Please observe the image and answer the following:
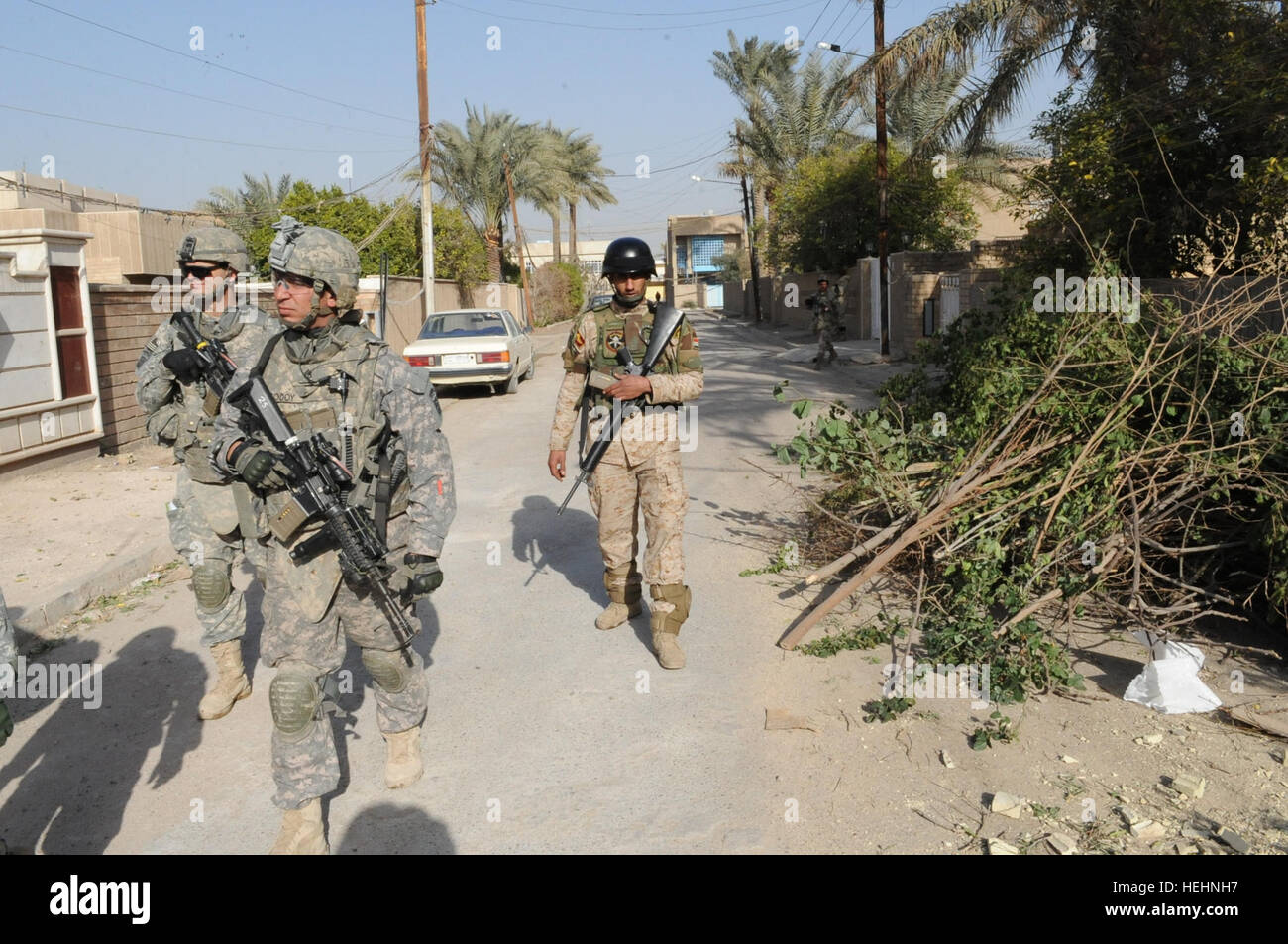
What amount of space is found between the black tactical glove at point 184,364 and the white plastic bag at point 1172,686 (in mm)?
4001

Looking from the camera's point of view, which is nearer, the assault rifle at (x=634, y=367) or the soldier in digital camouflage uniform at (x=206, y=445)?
the soldier in digital camouflage uniform at (x=206, y=445)

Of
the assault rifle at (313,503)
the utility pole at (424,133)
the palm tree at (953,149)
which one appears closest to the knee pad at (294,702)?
the assault rifle at (313,503)

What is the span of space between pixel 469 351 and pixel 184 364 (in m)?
12.4

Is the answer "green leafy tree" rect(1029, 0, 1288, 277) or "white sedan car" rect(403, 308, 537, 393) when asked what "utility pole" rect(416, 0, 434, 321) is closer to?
"white sedan car" rect(403, 308, 537, 393)

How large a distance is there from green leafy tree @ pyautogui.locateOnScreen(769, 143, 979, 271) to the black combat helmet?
21.9 meters

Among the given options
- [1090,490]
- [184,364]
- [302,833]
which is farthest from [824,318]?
[302,833]

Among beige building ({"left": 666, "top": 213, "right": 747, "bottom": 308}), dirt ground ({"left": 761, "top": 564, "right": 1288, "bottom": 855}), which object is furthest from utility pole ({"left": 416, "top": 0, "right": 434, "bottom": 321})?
beige building ({"left": 666, "top": 213, "right": 747, "bottom": 308})

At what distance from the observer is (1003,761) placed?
3867 millimetres

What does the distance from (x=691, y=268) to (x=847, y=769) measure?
7776 cm

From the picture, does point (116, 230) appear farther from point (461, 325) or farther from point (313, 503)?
point (313, 503)

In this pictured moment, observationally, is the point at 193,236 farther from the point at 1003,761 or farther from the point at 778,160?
the point at 778,160

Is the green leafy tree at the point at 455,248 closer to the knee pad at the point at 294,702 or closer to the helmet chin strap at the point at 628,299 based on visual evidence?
the helmet chin strap at the point at 628,299

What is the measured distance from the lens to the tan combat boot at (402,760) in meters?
3.79
